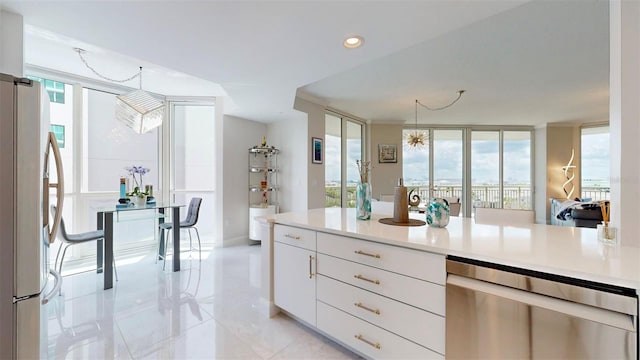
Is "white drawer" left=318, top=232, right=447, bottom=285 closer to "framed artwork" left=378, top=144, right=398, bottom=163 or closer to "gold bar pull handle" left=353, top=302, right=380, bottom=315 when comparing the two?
"gold bar pull handle" left=353, top=302, right=380, bottom=315

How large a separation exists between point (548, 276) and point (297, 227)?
1.44 m

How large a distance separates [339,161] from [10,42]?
4537 mm

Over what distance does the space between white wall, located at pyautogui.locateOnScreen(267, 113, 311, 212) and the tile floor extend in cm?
169

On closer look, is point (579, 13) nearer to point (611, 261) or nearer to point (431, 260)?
point (611, 261)

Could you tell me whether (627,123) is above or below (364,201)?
above

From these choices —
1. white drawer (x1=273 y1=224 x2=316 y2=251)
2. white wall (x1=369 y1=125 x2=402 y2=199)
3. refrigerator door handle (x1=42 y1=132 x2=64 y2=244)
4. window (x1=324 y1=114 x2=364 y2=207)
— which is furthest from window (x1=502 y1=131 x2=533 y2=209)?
refrigerator door handle (x1=42 y1=132 x2=64 y2=244)

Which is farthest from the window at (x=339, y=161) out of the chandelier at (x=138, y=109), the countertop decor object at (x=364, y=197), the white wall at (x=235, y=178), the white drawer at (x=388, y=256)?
the white drawer at (x=388, y=256)

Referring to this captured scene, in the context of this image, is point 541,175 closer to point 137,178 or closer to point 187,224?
point 187,224

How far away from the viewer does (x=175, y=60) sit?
244cm

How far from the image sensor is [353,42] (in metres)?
2.17

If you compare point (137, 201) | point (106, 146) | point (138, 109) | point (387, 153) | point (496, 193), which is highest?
point (138, 109)

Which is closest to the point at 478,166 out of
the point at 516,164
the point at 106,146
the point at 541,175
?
the point at 516,164

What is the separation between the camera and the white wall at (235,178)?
4.54m

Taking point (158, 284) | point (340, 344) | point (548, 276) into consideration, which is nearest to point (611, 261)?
point (548, 276)
